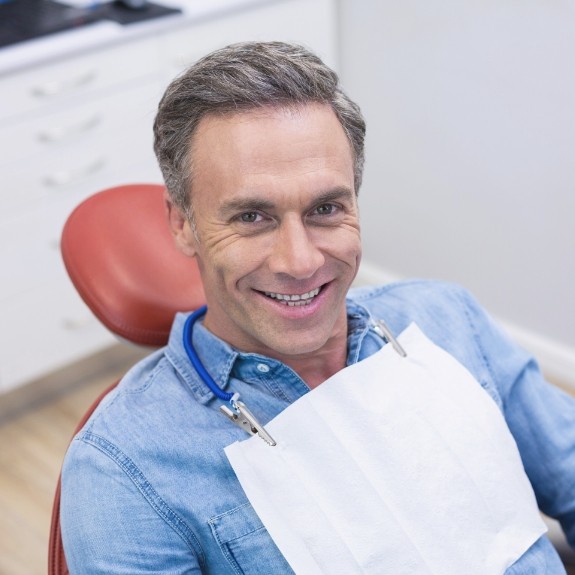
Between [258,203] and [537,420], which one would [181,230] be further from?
[537,420]

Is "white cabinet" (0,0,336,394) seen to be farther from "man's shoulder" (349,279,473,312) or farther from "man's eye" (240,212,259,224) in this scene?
"man's eye" (240,212,259,224)

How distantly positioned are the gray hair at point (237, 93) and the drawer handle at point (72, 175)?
1.16m

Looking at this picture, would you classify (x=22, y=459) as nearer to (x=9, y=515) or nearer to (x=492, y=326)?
(x=9, y=515)

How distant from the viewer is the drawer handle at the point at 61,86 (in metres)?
2.21

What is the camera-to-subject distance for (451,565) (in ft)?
3.71

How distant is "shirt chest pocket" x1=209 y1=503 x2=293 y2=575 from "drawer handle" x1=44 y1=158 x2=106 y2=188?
1.36m

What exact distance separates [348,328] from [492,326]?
205 mm

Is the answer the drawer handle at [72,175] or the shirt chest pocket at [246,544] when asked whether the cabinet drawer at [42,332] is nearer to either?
the drawer handle at [72,175]

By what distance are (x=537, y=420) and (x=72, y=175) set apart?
135 centimetres

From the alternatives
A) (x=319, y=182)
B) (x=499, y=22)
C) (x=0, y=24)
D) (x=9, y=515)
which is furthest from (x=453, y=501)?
(x=0, y=24)

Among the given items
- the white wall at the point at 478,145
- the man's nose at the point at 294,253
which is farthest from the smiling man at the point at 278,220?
the white wall at the point at 478,145

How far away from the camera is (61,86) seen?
2242 mm

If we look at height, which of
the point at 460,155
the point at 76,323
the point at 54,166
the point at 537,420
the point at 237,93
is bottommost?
the point at 76,323

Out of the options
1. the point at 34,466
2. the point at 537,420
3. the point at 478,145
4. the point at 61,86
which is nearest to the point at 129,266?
the point at 537,420
